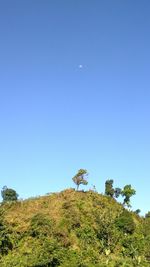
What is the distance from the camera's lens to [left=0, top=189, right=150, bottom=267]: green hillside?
241 ft

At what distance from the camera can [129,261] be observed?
250 ft

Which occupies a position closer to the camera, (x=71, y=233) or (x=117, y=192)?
(x=71, y=233)

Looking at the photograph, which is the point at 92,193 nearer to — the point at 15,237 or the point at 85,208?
the point at 85,208

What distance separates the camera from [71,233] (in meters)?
82.9

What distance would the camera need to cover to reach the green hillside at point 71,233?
73500 mm

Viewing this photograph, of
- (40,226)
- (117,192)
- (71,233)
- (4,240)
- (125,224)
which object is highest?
(117,192)

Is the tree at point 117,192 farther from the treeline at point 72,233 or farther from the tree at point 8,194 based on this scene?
the tree at point 8,194

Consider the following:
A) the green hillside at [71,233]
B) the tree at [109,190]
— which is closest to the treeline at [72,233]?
the green hillside at [71,233]

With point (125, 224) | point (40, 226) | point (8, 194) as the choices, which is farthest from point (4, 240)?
point (8, 194)

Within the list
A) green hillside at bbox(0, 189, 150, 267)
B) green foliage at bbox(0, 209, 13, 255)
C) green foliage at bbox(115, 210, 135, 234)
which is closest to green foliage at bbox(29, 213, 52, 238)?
green hillside at bbox(0, 189, 150, 267)

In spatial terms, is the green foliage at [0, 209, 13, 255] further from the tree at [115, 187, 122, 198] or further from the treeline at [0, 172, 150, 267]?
the tree at [115, 187, 122, 198]

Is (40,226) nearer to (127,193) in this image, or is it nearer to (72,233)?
(72,233)

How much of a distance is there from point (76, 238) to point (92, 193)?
18.6 meters

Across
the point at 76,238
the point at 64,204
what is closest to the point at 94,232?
the point at 76,238
